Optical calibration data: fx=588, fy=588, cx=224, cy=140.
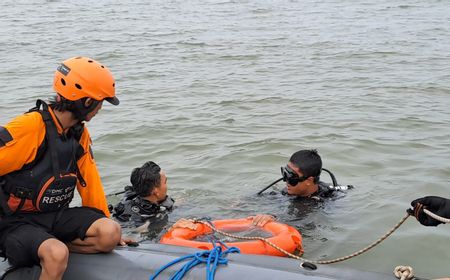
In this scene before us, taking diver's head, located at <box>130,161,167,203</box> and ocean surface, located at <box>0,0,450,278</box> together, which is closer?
diver's head, located at <box>130,161,167,203</box>

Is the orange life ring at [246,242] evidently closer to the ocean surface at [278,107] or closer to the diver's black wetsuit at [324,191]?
the ocean surface at [278,107]

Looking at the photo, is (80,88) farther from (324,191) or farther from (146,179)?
(324,191)

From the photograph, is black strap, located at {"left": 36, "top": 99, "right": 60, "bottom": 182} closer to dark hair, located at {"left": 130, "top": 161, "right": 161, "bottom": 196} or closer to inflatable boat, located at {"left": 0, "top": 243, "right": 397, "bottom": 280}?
inflatable boat, located at {"left": 0, "top": 243, "right": 397, "bottom": 280}

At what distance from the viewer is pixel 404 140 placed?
812 centimetres

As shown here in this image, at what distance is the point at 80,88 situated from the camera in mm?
3773

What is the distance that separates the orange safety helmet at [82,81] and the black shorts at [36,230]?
0.80 meters

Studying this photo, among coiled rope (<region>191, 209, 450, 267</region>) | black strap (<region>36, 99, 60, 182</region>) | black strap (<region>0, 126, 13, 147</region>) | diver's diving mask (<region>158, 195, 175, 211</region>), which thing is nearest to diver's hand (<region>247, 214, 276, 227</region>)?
coiled rope (<region>191, 209, 450, 267</region>)

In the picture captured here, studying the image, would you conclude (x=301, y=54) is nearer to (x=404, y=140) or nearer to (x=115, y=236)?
(x=404, y=140)

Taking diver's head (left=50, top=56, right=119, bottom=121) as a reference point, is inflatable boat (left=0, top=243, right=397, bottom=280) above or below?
below

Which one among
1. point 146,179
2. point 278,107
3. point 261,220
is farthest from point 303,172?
point 278,107

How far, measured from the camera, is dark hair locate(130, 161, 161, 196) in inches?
211

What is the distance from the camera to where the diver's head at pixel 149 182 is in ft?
17.6

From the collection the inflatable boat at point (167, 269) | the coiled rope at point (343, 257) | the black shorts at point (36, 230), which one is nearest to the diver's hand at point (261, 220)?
the coiled rope at point (343, 257)

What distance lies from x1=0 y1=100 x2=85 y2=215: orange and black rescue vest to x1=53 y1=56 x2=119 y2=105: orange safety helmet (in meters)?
0.18
